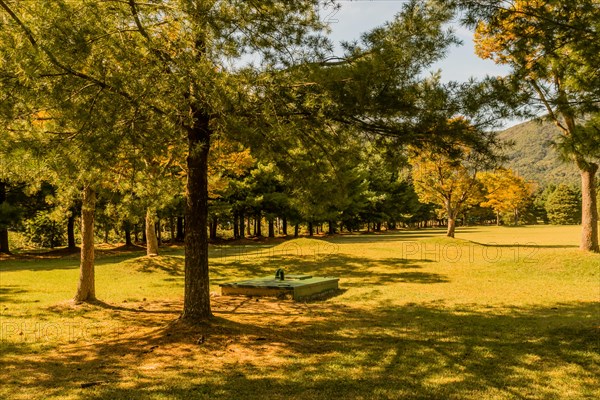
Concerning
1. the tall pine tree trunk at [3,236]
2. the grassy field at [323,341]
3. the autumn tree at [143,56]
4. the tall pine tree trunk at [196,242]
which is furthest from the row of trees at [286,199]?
the autumn tree at [143,56]

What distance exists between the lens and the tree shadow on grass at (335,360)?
5605 millimetres

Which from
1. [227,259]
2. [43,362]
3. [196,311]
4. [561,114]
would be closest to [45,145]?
[43,362]

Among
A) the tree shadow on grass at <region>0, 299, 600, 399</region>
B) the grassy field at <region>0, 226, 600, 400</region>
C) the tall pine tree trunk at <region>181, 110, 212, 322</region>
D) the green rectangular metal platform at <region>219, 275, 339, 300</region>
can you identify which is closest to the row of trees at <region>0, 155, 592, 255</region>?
the tall pine tree trunk at <region>181, 110, 212, 322</region>

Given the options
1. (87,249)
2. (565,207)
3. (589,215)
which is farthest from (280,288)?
(565,207)

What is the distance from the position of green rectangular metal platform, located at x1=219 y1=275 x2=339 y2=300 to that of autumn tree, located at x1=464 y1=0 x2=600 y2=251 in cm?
792

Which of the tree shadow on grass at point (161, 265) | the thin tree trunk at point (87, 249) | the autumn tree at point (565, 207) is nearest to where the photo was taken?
the thin tree trunk at point (87, 249)

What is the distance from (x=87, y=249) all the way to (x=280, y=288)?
4.99 m

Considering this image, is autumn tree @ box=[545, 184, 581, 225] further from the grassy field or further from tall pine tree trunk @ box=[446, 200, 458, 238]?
the grassy field

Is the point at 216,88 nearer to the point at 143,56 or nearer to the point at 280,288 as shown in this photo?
the point at 143,56

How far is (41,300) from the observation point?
1256 cm

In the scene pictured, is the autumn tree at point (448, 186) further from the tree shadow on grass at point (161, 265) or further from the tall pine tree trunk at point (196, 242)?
the tall pine tree trunk at point (196, 242)

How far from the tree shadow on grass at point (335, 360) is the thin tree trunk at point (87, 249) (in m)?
3.14

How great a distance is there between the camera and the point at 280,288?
42.1ft

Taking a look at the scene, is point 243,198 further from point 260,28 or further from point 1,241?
point 260,28
